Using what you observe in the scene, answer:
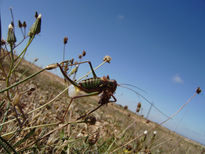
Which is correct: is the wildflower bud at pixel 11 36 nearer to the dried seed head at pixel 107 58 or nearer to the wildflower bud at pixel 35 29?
the wildflower bud at pixel 35 29

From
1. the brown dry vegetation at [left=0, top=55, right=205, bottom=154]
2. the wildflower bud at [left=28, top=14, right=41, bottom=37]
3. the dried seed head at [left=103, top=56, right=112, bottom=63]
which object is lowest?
the brown dry vegetation at [left=0, top=55, right=205, bottom=154]

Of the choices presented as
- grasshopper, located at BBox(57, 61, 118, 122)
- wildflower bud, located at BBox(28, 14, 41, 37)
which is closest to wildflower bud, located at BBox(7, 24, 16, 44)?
wildflower bud, located at BBox(28, 14, 41, 37)

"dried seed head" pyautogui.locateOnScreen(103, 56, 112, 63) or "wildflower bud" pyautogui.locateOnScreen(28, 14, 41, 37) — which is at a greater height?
"dried seed head" pyautogui.locateOnScreen(103, 56, 112, 63)

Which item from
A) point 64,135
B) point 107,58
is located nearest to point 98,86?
point 107,58

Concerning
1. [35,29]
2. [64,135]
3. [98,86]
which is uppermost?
[35,29]

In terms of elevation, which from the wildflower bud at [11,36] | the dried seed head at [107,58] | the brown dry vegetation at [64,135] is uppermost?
the dried seed head at [107,58]

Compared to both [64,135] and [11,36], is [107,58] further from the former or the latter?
[64,135]

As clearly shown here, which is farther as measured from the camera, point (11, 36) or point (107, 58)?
point (107, 58)

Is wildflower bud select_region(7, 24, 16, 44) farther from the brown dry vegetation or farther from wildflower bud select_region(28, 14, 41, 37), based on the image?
the brown dry vegetation

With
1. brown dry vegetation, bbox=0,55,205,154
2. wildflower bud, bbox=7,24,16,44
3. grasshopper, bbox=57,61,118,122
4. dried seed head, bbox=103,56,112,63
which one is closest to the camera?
grasshopper, bbox=57,61,118,122

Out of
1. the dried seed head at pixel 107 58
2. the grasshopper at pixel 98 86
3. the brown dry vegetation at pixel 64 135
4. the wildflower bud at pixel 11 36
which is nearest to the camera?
the grasshopper at pixel 98 86

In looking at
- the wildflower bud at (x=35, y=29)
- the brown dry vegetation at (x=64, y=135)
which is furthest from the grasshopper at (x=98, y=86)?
the wildflower bud at (x=35, y=29)
